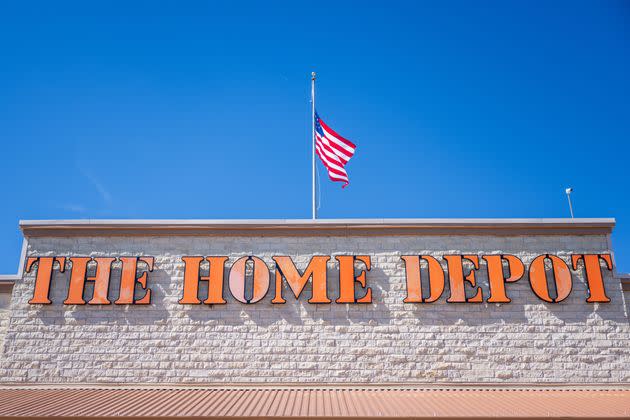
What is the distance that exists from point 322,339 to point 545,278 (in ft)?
18.0

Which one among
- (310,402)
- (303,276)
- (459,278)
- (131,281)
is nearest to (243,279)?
(303,276)

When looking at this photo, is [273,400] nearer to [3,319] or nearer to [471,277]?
[471,277]

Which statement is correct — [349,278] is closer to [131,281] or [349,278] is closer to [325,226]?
[325,226]

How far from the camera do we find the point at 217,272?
43.1ft

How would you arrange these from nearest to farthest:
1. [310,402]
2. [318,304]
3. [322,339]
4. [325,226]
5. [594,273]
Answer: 1. [310,402]
2. [322,339]
3. [318,304]
4. [594,273]
5. [325,226]

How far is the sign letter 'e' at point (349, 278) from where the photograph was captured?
12.9 m

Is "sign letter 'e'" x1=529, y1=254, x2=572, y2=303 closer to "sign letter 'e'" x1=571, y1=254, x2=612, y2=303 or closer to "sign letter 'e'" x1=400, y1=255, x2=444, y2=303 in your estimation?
"sign letter 'e'" x1=571, y1=254, x2=612, y2=303

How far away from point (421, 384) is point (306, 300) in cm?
319

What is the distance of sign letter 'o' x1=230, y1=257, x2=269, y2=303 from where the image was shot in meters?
12.9

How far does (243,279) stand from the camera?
13.1 m

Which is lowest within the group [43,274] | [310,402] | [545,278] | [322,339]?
[310,402]

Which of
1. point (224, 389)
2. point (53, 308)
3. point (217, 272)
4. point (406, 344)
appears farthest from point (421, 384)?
point (53, 308)

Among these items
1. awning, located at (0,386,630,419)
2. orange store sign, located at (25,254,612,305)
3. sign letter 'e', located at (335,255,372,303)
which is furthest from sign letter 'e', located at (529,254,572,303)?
sign letter 'e', located at (335,255,372,303)

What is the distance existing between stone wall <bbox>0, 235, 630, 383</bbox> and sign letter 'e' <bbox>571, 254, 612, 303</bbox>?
16 centimetres
